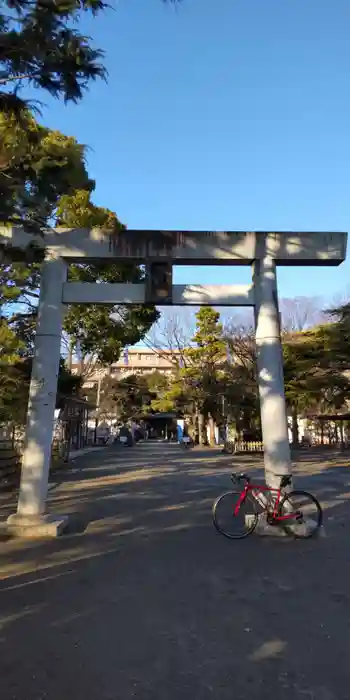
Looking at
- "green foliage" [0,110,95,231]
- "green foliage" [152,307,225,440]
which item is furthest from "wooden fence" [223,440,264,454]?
"green foliage" [0,110,95,231]

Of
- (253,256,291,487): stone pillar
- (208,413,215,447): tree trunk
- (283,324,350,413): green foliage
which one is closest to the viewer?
(253,256,291,487): stone pillar

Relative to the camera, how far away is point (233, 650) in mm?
3418

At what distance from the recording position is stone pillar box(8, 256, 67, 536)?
23.7 ft

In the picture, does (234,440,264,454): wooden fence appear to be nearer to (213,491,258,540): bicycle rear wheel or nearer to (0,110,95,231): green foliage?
(213,491,258,540): bicycle rear wheel

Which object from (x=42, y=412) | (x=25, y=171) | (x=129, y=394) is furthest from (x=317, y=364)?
(x=129, y=394)

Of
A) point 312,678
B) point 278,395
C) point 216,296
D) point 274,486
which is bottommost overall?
point 312,678

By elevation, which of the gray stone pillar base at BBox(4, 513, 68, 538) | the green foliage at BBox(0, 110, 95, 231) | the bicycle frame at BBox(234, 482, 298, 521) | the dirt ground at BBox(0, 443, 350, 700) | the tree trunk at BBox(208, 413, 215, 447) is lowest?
the dirt ground at BBox(0, 443, 350, 700)

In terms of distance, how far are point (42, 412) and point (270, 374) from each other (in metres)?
3.53

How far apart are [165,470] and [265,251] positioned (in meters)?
11.2

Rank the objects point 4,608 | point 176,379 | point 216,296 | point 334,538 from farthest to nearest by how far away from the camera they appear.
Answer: point 176,379
point 216,296
point 334,538
point 4,608

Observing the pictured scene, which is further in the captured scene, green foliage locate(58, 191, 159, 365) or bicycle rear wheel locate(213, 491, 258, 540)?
green foliage locate(58, 191, 159, 365)

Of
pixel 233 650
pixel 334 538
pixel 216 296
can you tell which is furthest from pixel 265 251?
pixel 233 650

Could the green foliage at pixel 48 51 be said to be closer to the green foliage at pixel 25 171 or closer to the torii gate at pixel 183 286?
the green foliage at pixel 25 171

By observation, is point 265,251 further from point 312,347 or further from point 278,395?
point 312,347
